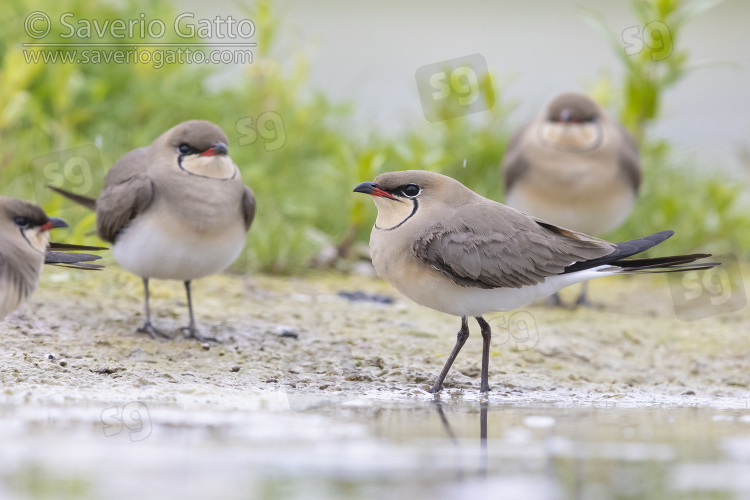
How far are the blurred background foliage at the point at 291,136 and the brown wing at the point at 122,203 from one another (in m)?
1.34

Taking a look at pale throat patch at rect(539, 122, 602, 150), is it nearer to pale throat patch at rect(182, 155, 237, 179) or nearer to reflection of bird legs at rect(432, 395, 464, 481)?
pale throat patch at rect(182, 155, 237, 179)

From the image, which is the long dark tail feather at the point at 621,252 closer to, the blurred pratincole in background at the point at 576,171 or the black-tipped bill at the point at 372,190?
the black-tipped bill at the point at 372,190

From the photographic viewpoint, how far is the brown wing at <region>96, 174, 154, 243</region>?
473 centimetres

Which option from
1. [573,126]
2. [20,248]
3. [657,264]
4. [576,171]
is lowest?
[657,264]

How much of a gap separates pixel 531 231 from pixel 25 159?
3.78 m

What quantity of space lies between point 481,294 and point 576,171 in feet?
8.85

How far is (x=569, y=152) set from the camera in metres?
6.59

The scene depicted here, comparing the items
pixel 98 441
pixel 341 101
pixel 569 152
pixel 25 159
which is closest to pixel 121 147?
pixel 25 159

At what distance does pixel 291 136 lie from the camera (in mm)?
7754

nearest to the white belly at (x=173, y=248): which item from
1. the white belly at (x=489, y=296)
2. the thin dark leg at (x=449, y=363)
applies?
the white belly at (x=489, y=296)

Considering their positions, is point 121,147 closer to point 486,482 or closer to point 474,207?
point 474,207

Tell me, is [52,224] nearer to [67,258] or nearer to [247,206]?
[67,258]

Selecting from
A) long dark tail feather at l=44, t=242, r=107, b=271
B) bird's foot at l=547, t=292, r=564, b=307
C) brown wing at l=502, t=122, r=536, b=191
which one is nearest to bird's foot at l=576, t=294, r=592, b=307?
bird's foot at l=547, t=292, r=564, b=307

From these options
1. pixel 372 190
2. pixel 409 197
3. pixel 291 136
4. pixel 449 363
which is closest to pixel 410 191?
pixel 409 197
